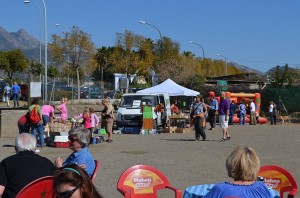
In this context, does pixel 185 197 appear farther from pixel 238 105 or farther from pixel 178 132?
pixel 238 105

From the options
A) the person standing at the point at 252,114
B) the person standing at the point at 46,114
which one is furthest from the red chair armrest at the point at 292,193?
the person standing at the point at 252,114

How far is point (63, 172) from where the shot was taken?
A: 3.30 m

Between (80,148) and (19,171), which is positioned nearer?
(19,171)

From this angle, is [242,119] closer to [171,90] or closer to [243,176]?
[171,90]

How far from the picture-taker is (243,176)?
4598 millimetres

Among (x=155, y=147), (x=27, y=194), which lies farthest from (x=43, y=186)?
(x=155, y=147)

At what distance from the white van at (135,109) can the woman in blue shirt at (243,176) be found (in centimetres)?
2038

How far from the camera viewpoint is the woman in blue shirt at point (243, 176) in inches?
180

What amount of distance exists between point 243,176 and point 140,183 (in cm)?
241

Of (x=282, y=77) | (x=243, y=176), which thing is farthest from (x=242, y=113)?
(x=243, y=176)

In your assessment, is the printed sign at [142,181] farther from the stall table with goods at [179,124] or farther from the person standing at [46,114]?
the stall table with goods at [179,124]

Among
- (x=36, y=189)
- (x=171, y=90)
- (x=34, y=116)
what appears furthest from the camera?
(x=171, y=90)

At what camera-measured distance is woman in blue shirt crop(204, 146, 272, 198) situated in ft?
15.0

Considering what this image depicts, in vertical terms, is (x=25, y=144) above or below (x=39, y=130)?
above
